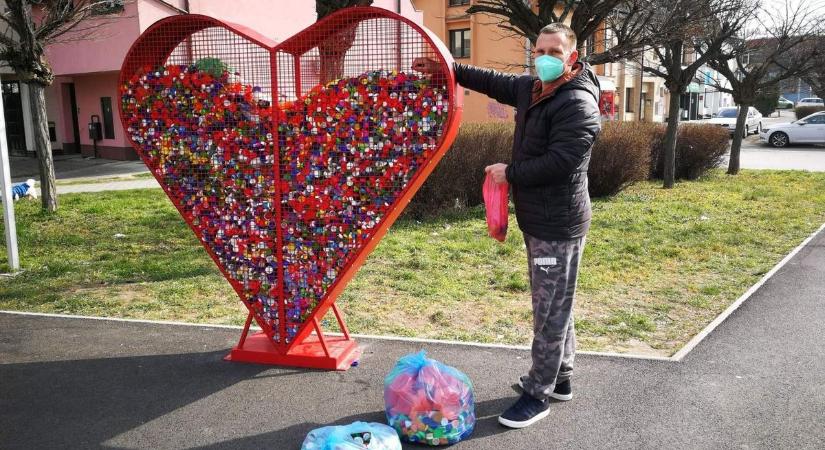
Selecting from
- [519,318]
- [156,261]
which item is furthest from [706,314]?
[156,261]

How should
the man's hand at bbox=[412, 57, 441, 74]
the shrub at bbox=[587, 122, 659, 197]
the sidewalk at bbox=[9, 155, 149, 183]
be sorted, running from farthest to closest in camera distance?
the sidewalk at bbox=[9, 155, 149, 183] < the shrub at bbox=[587, 122, 659, 197] < the man's hand at bbox=[412, 57, 441, 74]

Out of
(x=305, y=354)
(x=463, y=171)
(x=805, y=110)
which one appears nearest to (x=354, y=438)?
(x=305, y=354)

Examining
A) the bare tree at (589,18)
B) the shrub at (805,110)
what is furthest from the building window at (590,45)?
the shrub at (805,110)

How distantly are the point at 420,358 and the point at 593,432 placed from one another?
1.01m

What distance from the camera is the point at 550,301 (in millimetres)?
3586

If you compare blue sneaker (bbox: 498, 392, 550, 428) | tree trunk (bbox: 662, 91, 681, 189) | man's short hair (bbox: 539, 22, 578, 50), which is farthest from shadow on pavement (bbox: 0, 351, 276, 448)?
tree trunk (bbox: 662, 91, 681, 189)

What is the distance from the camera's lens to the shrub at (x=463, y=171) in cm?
1036

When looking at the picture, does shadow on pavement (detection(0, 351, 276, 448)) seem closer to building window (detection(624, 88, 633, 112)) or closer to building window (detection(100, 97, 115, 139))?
building window (detection(100, 97, 115, 139))

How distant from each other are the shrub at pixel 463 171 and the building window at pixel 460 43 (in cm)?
2502

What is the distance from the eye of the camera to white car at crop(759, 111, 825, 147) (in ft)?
88.4

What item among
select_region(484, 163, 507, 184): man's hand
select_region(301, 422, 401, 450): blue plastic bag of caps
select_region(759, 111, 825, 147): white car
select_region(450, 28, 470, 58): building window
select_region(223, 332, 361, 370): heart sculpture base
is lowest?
select_region(223, 332, 361, 370): heart sculpture base

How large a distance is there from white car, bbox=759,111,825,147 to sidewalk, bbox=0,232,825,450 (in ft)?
84.1

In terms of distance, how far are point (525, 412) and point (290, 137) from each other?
2163 mm

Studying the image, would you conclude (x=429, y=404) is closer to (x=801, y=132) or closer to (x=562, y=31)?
(x=562, y=31)
